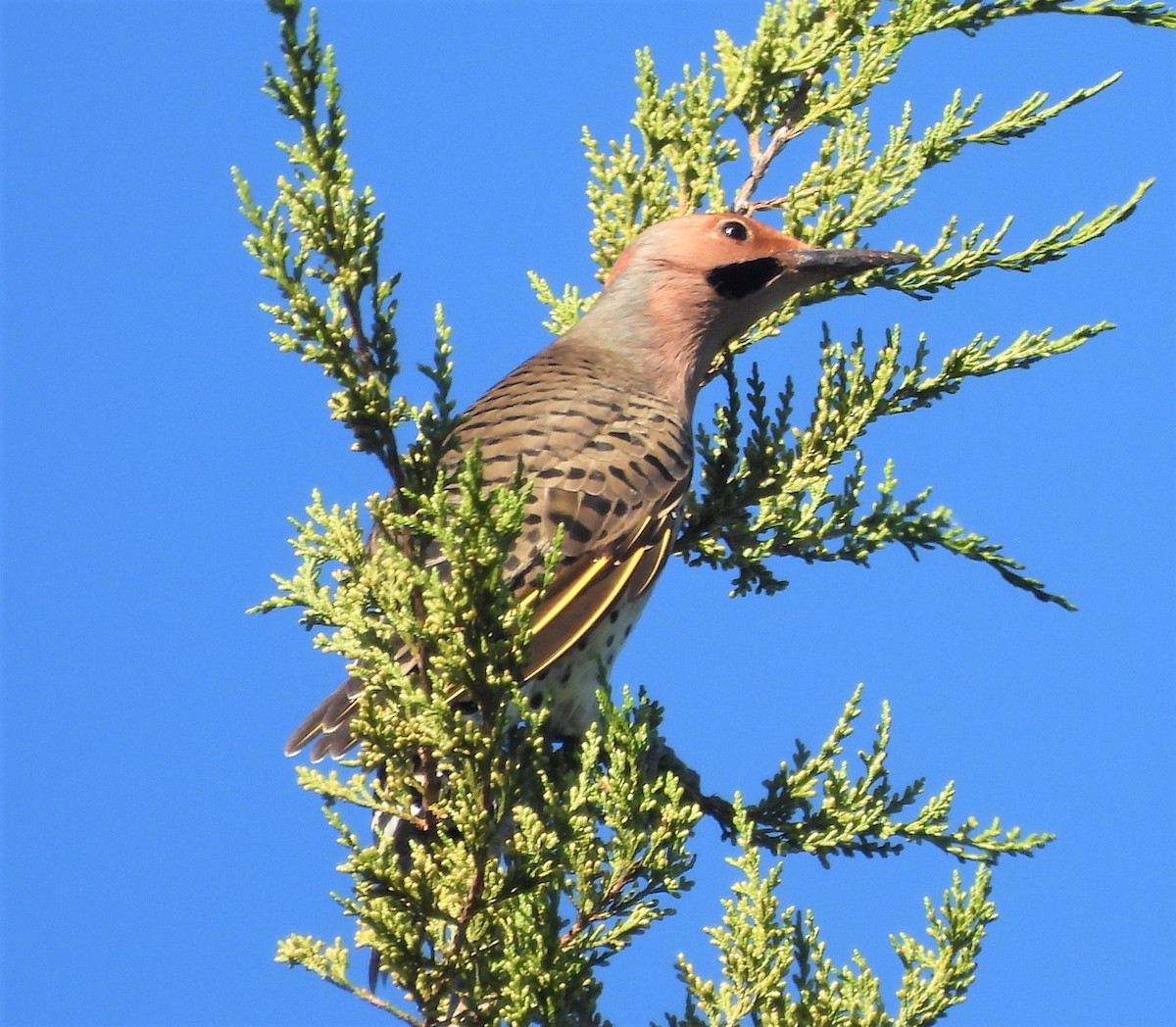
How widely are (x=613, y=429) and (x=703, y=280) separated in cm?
70

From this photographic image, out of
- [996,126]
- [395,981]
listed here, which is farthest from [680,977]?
[996,126]

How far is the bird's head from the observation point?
4875 millimetres

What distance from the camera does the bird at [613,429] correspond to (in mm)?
4043

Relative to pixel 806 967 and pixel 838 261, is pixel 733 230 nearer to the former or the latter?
pixel 838 261

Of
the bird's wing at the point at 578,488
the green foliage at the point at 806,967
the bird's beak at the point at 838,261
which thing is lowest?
the green foliage at the point at 806,967

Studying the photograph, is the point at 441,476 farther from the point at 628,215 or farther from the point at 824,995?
the point at 628,215

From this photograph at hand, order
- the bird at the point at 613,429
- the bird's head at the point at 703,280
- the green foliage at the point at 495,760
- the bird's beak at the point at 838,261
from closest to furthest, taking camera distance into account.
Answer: the green foliage at the point at 495,760 → the bird at the point at 613,429 → the bird's beak at the point at 838,261 → the bird's head at the point at 703,280

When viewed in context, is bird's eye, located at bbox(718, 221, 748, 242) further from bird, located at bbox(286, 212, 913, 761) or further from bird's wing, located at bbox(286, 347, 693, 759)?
bird's wing, located at bbox(286, 347, 693, 759)

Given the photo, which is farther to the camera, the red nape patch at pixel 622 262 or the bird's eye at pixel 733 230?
the red nape patch at pixel 622 262

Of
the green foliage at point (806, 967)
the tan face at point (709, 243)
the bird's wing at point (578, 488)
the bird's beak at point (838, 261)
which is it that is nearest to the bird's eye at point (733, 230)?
the tan face at point (709, 243)

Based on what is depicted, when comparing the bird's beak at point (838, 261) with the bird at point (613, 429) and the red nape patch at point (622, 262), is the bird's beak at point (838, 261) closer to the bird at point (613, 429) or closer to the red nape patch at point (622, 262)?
the bird at point (613, 429)

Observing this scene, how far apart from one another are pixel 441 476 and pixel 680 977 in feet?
4.18

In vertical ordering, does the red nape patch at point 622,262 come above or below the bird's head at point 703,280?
above

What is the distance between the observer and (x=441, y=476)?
9.88 feet
